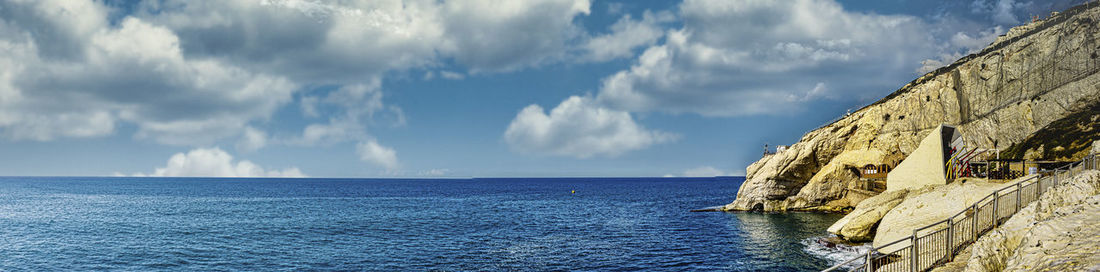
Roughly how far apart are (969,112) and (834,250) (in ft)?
165

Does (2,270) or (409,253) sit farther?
(409,253)

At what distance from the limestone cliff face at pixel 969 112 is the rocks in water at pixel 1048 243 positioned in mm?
52977

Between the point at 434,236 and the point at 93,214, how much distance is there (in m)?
55.4

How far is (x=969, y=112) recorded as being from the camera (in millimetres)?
71625

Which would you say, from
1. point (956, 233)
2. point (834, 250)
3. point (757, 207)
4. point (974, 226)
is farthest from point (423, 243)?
point (757, 207)

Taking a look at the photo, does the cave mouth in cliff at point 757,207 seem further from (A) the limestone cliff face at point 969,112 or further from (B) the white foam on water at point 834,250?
(B) the white foam on water at point 834,250

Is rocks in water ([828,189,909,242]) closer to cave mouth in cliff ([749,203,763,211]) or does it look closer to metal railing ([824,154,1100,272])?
metal railing ([824,154,1100,272])

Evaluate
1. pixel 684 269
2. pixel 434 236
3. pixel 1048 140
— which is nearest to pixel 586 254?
pixel 684 269

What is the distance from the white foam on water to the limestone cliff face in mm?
26449

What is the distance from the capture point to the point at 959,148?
49.3 m

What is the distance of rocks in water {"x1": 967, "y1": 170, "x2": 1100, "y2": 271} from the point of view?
9.84m

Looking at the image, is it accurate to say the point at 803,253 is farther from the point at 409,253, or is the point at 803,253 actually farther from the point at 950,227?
the point at 409,253

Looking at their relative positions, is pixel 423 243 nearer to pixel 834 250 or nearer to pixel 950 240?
pixel 834 250

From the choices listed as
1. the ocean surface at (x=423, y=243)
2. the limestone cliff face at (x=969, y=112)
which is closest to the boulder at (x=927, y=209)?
the ocean surface at (x=423, y=243)
